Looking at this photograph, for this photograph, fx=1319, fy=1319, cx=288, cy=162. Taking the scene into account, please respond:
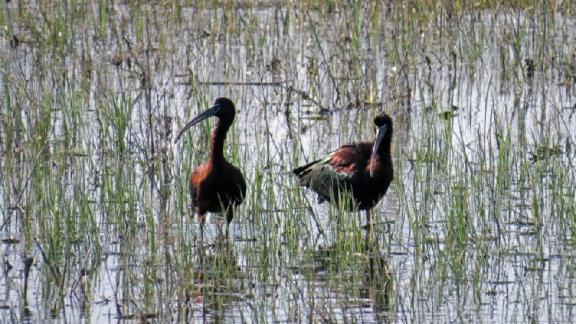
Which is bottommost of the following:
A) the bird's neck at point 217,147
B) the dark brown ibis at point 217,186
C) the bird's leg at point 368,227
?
the bird's leg at point 368,227

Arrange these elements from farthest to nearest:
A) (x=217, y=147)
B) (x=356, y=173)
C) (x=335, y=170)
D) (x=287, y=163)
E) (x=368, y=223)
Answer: (x=287, y=163) < (x=335, y=170) < (x=356, y=173) < (x=217, y=147) < (x=368, y=223)

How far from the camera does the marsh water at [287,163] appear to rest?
651 cm

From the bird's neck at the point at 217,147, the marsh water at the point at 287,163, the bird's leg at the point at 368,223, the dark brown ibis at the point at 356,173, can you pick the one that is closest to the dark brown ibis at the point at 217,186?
the bird's neck at the point at 217,147

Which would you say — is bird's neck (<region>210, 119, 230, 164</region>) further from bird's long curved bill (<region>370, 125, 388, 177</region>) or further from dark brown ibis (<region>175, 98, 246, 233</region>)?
bird's long curved bill (<region>370, 125, 388, 177</region>)

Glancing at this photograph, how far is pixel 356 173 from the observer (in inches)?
341

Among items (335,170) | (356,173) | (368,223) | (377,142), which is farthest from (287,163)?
(368,223)

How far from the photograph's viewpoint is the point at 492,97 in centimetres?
1118

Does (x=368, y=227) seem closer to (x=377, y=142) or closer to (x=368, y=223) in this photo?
(x=368, y=223)

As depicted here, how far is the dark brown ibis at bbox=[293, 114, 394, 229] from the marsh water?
6.0 inches

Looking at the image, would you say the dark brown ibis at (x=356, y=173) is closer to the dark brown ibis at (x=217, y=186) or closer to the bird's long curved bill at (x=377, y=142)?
the bird's long curved bill at (x=377, y=142)

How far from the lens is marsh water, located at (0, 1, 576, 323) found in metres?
6.51

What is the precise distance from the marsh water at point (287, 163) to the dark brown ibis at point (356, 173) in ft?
0.50

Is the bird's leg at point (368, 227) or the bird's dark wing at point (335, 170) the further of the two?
the bird's dark wing at point (335, 170)

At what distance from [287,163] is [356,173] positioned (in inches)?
40.3
